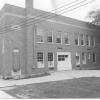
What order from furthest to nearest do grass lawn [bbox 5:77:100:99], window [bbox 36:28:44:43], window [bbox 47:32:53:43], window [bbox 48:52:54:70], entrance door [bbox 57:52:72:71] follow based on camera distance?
entrance door [bbox 57:52:72:71] < window [bbox 47:32:53:43] < window [bbox 48:52:54:70] < window [bbox 36:28:44:43] < grass lawn [bbox 5:77:100:99]

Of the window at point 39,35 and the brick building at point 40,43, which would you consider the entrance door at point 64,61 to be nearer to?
the brick building at point 40,43

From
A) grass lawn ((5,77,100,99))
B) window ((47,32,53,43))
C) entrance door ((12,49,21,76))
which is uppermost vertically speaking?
window ((47,32,53,43))

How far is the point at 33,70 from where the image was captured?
17.2 m

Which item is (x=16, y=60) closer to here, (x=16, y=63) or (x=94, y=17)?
(x=16, y=63)

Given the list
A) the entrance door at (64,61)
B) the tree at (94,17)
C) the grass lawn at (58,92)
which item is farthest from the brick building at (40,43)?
the grass lawn at (58,92)

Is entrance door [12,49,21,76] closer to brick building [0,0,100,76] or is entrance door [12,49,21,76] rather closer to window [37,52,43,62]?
brick building [0,0,100,76]

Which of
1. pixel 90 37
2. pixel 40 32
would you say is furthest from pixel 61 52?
pixel 90 37

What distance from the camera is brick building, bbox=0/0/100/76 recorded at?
15.9 metres

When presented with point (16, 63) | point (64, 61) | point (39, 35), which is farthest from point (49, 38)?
point (16, 63)

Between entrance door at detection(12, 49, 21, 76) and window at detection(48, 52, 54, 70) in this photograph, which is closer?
entrance door at detection(12, 49, 21, 76)

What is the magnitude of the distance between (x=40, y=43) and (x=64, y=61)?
4931mm

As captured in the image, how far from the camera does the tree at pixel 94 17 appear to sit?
2349 centimetres

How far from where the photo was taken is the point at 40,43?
1831 cm

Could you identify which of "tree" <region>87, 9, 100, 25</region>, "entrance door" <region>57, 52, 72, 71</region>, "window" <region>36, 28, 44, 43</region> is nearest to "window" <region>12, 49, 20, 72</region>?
"window" <region>36, 28, 44, 43</region>
